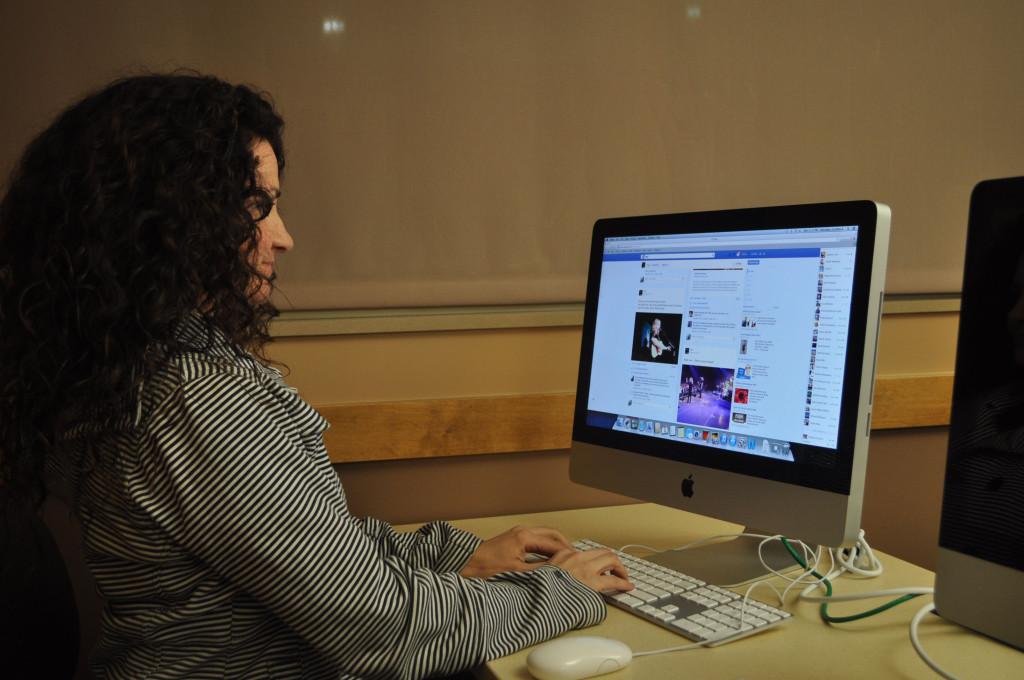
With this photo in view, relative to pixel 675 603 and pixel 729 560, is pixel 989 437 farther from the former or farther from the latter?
pixel 729 560

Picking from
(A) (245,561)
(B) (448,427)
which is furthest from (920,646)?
(B) (448,427)

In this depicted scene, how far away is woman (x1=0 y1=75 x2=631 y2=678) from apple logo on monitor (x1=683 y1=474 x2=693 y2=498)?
341 millimetres

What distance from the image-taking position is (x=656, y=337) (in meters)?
1.35

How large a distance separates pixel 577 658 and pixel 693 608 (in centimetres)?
23

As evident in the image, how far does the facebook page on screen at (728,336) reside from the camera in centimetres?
113

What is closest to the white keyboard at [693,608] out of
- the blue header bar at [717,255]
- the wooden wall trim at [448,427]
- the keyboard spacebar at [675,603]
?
the keyboard spacebar at [675,603]

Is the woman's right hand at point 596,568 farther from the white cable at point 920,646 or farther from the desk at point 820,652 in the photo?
the white cable at point 920,646

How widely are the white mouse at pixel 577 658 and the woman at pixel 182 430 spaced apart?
7 centimetres

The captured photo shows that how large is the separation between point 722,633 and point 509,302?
2.99 ft

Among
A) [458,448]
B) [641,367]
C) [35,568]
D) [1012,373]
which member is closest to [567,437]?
[458,448]

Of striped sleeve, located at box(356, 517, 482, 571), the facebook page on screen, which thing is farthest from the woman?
the facebook page on screen

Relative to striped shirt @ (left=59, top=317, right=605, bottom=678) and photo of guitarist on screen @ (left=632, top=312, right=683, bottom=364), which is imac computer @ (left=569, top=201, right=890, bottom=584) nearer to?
photo of guitarist on screen @ (left=632, top=312, right=683, bottom=364)

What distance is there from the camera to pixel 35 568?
112 centimetres

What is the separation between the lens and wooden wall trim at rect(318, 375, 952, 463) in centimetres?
168
